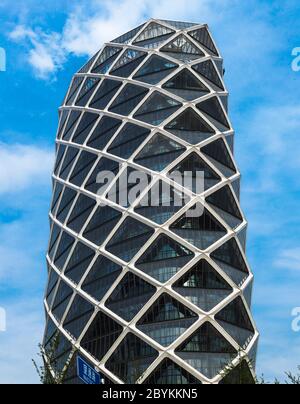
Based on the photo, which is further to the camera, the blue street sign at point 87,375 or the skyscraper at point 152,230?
the skyscraper at point 152,230

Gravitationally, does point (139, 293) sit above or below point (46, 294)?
below

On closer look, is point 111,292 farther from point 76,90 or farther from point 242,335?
point 76,90

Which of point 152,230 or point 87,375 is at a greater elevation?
point 152,230

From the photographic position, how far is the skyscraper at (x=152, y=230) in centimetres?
5091

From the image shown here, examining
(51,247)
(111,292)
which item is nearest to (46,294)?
(51,247)

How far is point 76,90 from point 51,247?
76.4ft

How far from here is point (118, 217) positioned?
58344 mm

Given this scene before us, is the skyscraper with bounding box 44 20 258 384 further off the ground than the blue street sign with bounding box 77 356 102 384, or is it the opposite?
the skyscraper with bounding box 44 20 258 384

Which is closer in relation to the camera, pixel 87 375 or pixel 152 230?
pixel 87 375

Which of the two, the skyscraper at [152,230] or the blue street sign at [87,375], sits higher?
the skyscraper at [152,230]

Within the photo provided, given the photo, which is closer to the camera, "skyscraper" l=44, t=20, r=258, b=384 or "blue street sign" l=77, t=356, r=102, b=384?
"blue street sign" l=77, t=356, r=102, b=384

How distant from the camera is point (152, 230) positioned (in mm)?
55219

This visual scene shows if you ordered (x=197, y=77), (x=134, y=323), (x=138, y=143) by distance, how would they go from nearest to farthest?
(x=134, y=323) < (x=138, y=143) < (x=197, y=77)

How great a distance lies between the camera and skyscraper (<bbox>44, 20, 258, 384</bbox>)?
5091 centimetres
